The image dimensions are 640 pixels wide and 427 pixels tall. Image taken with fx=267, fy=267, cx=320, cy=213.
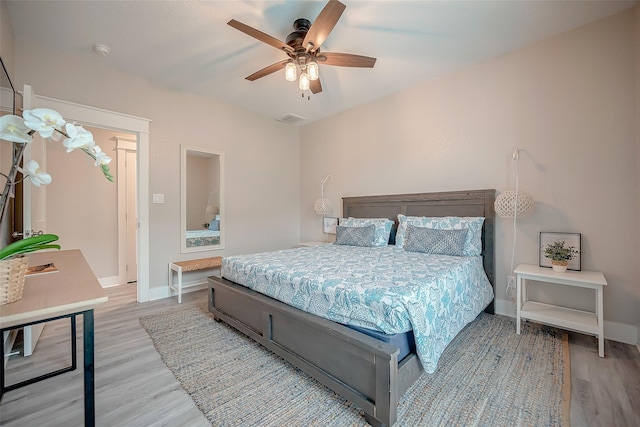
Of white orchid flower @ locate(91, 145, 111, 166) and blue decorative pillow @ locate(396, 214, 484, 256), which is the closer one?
white orchid flower @ locate(91, 145, 111, 166)

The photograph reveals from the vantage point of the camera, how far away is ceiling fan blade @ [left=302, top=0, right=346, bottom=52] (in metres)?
1.81

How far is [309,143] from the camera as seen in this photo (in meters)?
5.20

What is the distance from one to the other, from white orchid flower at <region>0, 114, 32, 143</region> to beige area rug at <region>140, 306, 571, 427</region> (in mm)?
1596

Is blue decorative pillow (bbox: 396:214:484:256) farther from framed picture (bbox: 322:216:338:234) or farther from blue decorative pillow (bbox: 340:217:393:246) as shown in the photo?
framed picture (bbox: 322:216:338:234)

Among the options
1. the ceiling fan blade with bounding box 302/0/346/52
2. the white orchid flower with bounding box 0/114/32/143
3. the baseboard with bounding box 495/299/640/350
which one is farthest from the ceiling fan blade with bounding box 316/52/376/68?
the baseboard with bounding box 495/299/640/350

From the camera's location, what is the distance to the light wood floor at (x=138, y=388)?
1530 mm

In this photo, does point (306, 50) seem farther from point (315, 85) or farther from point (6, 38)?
point (6, 38)

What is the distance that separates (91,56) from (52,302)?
11.0 ft

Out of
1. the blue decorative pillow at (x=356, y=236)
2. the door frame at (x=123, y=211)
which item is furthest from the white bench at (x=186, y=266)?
the blue decorative pillow at (x=356, y=236)

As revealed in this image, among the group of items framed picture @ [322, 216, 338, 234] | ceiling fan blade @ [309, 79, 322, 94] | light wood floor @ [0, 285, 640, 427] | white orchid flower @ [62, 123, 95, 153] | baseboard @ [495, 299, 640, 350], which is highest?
ceiling fan blade @ [309, 79, 322, 94]

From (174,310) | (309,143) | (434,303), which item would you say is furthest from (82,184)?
(434,303)

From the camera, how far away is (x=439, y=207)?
3.42m

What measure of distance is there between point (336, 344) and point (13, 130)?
173 centimetres

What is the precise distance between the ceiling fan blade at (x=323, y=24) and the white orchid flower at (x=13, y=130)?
1748 millimetres
